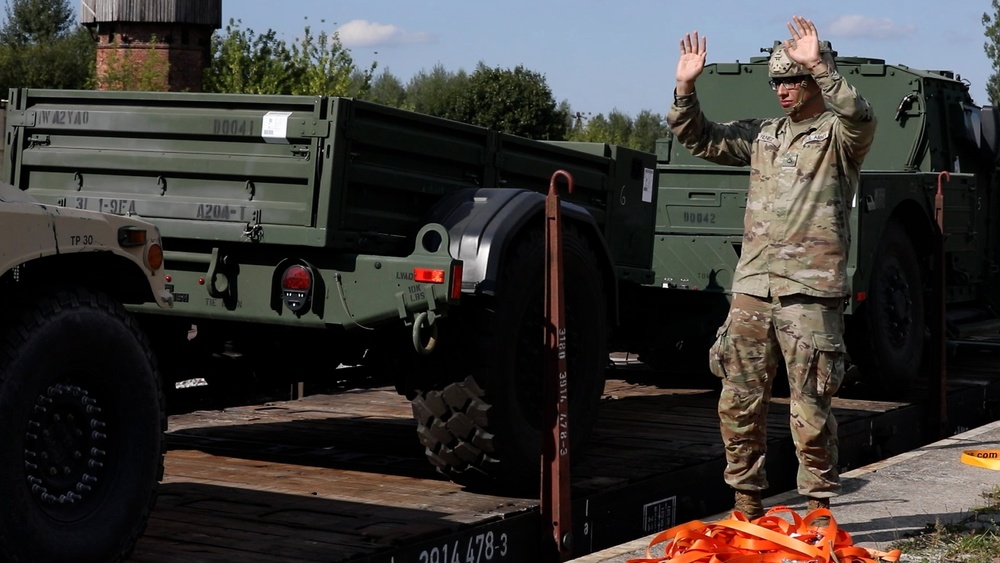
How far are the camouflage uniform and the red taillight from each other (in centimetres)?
153

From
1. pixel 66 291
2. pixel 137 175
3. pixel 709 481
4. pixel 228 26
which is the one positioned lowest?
pixel 709 481

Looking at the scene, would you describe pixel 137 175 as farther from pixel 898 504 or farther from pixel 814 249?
pixel 898 504

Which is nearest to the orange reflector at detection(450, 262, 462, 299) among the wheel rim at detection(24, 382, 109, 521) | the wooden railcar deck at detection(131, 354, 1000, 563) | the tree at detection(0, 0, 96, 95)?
the wooden railcar deck at detection(131, 354, 1000, 563)

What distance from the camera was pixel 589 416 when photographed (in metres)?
6.40

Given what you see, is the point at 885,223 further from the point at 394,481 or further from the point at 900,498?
the point at 394,481

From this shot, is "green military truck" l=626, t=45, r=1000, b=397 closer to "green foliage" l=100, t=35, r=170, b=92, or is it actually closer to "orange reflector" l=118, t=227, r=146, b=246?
"orange reflector" l=118, t=227, r=146, b=246

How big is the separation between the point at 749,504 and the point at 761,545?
0.84 m

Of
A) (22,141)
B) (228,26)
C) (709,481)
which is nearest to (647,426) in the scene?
(709,481)

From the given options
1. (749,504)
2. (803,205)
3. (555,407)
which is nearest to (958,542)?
(749,504)

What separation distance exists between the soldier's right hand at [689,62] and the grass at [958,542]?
Answer: 5.87 ft

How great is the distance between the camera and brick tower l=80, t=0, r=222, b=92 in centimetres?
4109

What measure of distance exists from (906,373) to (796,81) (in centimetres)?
445

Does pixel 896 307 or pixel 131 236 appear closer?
pixel 131 236

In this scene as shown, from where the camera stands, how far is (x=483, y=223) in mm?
5621
